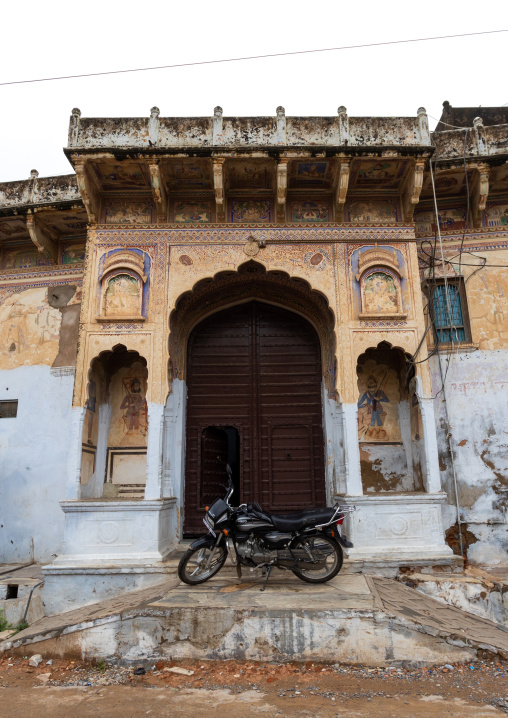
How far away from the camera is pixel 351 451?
25.7 feet

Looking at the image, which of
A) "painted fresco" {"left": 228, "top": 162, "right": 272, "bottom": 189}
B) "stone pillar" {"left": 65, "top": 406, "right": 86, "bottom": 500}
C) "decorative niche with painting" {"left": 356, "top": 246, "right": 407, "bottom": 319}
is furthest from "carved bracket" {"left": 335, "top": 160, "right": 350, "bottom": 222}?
"stone pillar" {"left": 65, "top": 406, "right": 86, "bottom": 500}

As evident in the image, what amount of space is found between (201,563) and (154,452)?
6.37 ft

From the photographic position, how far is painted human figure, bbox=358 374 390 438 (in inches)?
350

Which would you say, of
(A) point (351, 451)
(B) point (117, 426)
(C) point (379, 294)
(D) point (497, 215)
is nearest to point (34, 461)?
(B) point (117, 426)

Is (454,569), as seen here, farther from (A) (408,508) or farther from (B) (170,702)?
(B) (170,702)

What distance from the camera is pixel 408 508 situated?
7.47 meters

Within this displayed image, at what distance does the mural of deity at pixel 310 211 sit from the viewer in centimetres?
878

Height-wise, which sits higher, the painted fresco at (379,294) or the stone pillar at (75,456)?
the painted fresco at (379,294)

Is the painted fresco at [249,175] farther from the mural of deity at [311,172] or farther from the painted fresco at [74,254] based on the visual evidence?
the painted fresco at [74,254]

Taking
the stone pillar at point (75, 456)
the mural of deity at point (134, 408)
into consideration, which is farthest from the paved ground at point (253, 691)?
the mural of deity at point (134, 408)

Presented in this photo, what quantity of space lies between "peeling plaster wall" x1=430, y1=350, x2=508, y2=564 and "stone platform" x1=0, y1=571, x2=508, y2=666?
236cm

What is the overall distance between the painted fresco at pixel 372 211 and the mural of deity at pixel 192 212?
248cm

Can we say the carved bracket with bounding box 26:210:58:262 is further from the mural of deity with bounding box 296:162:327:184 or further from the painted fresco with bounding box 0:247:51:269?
the mural of deity with bounding box 296:162:327:184

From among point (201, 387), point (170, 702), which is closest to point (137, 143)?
point (201, 387)
